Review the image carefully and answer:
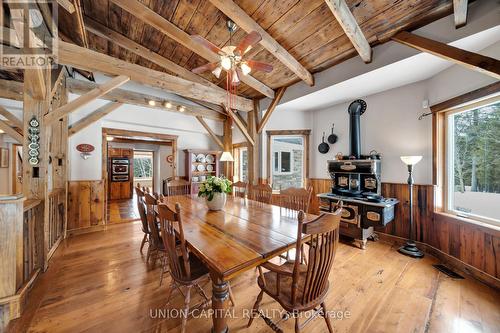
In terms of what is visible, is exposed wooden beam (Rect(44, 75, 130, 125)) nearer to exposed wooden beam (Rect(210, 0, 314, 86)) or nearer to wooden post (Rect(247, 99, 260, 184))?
exposed wooden beam (Rect(210, 0, 314, 86))

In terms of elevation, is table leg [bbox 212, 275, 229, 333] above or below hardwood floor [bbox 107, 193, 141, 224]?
above

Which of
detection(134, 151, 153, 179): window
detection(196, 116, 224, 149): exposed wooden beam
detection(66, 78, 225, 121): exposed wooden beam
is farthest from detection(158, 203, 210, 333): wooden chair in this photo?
detection(134, 151, 153, 179): window

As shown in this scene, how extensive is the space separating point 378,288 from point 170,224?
88.7 inches

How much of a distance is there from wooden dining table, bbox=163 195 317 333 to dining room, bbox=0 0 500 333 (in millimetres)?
19

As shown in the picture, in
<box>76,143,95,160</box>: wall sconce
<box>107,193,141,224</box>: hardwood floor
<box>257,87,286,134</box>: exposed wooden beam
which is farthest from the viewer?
<box>107,193,141,224</box>: hardwood floor

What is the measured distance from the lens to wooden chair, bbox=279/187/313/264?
230 cm

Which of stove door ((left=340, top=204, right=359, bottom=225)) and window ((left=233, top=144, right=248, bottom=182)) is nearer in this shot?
stove door ((left=340, top=204, right=359, bottom=225))

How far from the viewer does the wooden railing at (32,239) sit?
192 centimetres

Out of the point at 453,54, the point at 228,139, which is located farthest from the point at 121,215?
the point at 453,54

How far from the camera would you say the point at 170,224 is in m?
1.43

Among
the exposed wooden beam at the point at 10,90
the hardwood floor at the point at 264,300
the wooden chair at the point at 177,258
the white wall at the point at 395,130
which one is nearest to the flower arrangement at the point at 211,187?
the wooden chair at the point at 177,258

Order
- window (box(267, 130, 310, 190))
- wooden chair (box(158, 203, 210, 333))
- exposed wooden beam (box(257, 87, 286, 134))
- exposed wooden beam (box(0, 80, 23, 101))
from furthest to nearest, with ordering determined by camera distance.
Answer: window (box(267, 130, 310, 190)), exposed wooden beam (box(257, 87, 286, 134)), exposed wooden beam (box(0, 80, 23, 101)), wooden chair (box(158, 203, 210, 333))

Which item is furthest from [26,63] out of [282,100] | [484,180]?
[484,180]

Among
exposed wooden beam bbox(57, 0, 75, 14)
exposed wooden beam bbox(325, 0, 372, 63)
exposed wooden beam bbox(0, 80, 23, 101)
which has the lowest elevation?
exposed wooden beam bbox(0, 80, 23, 101)
